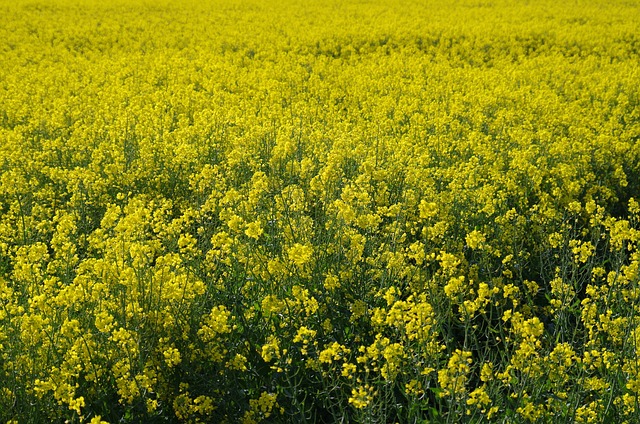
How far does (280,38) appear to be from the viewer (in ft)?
46.9

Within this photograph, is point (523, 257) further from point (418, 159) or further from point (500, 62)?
point (500, 62)

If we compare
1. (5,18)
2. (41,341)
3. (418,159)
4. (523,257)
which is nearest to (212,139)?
(418,159)

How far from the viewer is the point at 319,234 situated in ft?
13.3

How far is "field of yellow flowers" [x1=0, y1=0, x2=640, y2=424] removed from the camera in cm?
300

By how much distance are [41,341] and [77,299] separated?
25 cm

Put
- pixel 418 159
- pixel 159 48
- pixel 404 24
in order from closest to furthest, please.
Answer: pixel 418 159 < pixel 159 48 < pixel 404 24

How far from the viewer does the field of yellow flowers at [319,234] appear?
300 cm

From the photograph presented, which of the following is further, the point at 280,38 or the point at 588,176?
the point at 280,38

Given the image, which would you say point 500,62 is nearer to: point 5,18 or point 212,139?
point 212,139

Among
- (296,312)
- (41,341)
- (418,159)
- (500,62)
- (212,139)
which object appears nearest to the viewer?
(41,341)

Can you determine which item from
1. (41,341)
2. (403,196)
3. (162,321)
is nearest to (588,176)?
(403,196)

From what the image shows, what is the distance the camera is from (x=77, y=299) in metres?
3.12

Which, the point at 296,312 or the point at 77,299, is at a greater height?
the point at 77,299

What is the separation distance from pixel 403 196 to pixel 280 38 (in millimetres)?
10098
